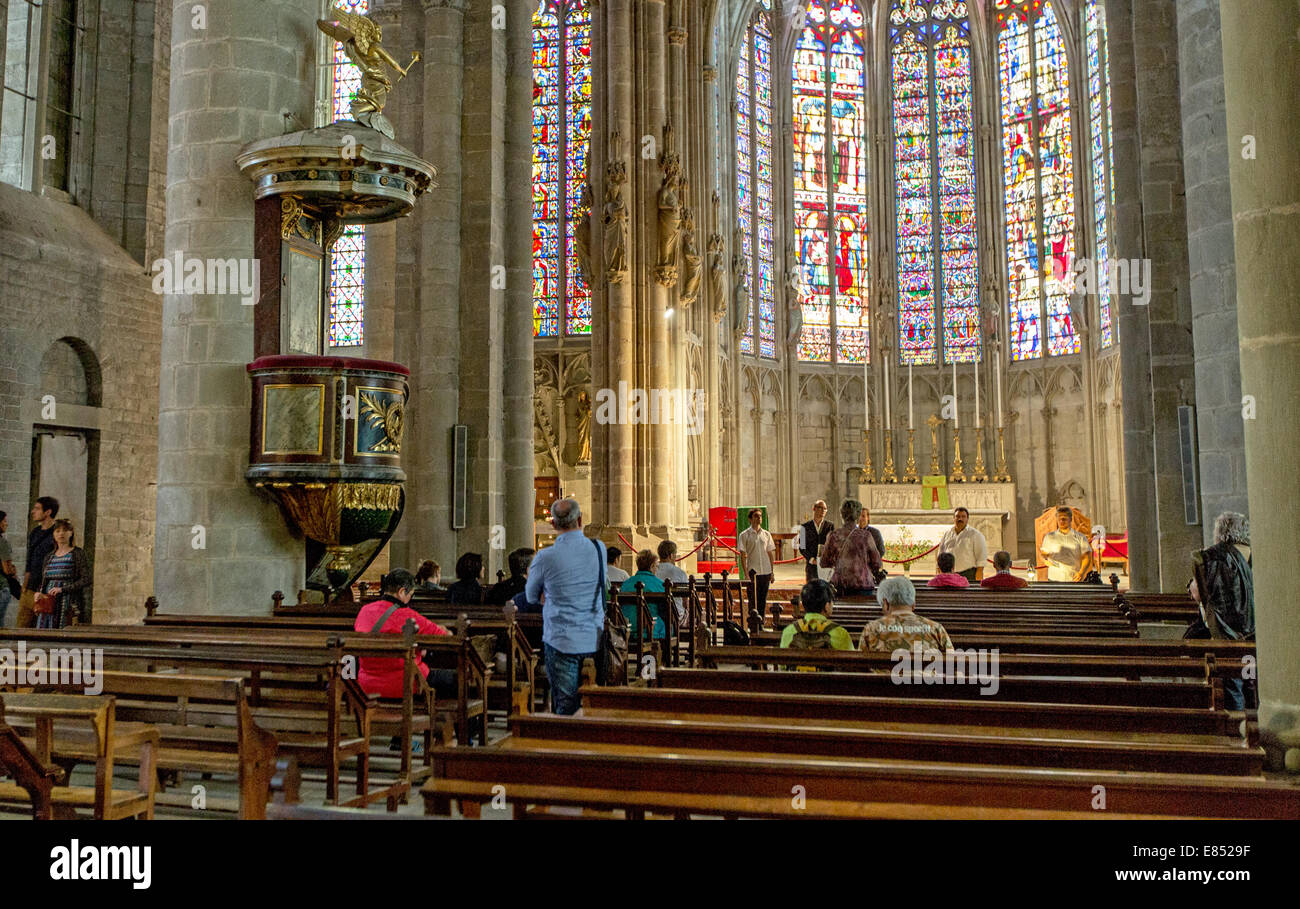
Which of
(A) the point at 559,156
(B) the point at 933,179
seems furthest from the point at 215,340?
(B) the point at 933,179

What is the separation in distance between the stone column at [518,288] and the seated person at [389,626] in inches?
291

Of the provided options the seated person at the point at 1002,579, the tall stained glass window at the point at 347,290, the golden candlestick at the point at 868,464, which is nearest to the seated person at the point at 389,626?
the seated person at the point at 1002,579

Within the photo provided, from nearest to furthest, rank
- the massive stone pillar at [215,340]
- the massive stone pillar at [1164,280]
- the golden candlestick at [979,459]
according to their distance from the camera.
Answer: the massive stone pillar at [215,340]
the massive stone pillar at [1164,280]
the golden candlestick at [979,459]

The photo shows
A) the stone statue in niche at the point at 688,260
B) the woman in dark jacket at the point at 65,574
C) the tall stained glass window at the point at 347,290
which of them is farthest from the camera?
the tall stained glass window at the point at 347,290

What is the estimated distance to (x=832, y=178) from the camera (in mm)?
30844

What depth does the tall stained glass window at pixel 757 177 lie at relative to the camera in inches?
1156

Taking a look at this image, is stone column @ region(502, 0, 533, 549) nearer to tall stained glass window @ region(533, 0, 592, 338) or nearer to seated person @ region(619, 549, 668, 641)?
seated person @ region(619, 549, 668, 641)

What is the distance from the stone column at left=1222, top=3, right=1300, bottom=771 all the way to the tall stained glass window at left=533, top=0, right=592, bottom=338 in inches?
782

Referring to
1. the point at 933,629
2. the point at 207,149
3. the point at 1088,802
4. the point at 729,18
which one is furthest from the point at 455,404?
the point at 729,18

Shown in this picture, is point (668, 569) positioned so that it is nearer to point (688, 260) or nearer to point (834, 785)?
point (834, 785)

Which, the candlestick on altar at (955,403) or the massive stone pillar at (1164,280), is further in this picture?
the candlestick on altar at (955,403)

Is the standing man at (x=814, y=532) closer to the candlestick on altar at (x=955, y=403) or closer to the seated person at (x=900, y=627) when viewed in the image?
the seated person at (x=900, y=627)

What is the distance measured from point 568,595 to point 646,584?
107 inches
